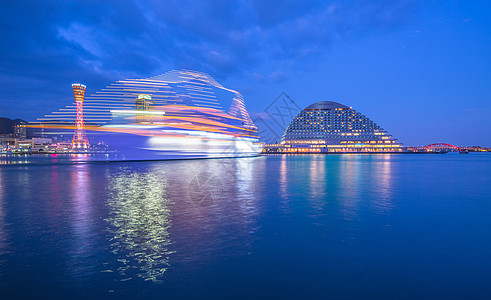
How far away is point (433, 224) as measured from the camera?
28.9 feet

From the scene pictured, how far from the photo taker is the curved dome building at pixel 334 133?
532ft

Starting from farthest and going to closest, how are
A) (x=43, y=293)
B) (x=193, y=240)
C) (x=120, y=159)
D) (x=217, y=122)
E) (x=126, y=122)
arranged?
1. (x=217, y=122)
2. (x=120, y=159)
3. (x=126, y=122)
4. (x=193, y=240)
5. (x=43, y=293)

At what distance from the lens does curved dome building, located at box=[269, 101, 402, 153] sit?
532ft

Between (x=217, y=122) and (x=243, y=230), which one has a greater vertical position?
(x=217, y=122)

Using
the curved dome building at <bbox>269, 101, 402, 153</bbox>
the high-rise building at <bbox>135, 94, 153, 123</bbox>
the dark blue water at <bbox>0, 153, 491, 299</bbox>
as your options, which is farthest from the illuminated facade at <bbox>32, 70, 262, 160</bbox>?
the curved dome building at <bbox>269, 101, 402, 153</bbox>

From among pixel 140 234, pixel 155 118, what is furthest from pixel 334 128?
pixel 140 234

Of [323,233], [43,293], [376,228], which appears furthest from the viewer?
[376,228]

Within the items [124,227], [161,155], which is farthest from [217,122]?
[124,227]

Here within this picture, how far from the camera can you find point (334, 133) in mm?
166375

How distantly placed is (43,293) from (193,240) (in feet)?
10.3

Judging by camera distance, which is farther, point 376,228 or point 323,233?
point 376,228

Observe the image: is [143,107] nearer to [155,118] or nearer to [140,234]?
[155,118]

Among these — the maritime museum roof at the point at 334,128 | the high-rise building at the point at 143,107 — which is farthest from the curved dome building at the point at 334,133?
the high-rise building at the point at 143,107

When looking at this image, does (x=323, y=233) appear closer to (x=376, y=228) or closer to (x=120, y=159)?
(x=376, y=228)
